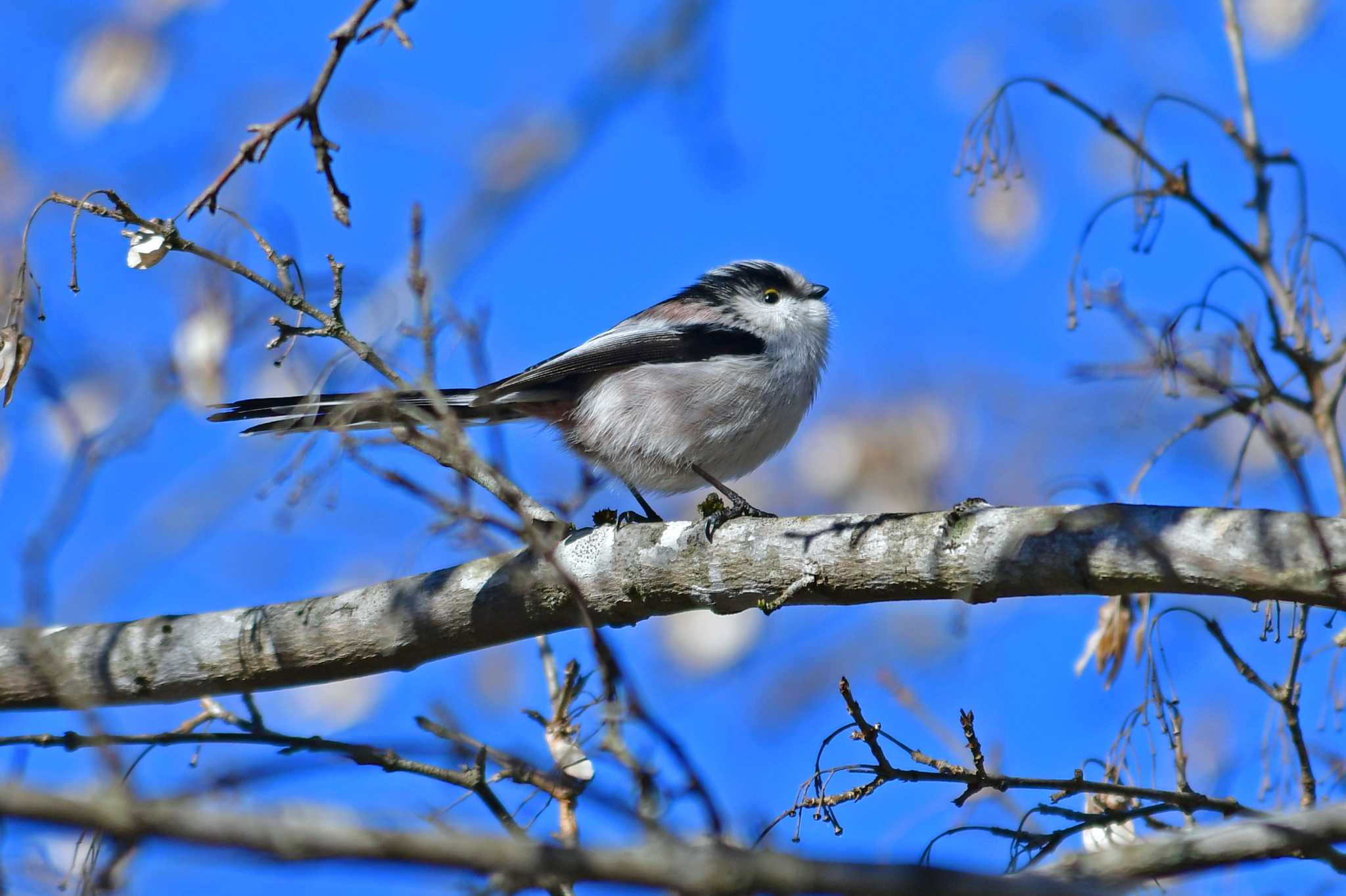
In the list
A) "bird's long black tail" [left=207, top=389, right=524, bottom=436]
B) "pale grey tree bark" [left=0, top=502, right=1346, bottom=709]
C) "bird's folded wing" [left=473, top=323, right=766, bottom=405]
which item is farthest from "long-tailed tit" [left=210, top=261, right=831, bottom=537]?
"pale grey tree bark" [left=0, top=502, right=1346, bottom=709]

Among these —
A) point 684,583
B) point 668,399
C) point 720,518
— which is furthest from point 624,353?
point 684,583

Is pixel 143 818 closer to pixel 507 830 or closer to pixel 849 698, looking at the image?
pixel 507 830

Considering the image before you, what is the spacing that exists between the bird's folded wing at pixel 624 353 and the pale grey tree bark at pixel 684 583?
1.24 metres

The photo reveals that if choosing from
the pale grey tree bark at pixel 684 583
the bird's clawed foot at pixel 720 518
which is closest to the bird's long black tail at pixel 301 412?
the pale grey tree bark at pixel 684 583

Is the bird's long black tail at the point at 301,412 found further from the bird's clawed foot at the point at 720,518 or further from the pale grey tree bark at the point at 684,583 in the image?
the bird's clawed foot at the point at 720,518

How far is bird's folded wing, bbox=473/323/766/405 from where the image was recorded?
14.7 ft

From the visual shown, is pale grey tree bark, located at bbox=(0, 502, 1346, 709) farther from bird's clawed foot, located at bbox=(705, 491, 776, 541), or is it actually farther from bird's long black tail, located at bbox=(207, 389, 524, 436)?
bird's long black tail, located at bbox=(207, 389, 524, 436)

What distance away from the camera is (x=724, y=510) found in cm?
329

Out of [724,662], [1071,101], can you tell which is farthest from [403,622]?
[724,662]

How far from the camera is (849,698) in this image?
7.80 ft

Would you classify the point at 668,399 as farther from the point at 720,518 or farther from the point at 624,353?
the point at 720,518

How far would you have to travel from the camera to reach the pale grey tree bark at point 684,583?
8.20 ft

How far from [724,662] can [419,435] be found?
3.61 m

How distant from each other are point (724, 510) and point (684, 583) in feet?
0.91
